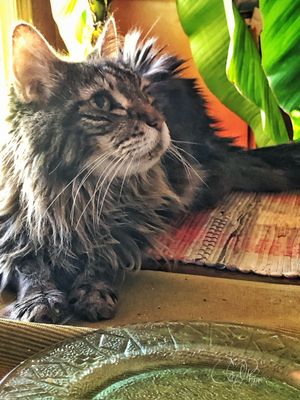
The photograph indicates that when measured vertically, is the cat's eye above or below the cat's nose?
above

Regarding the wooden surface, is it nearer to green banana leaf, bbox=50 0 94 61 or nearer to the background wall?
green banana leaf, bbox=50 0 94 61

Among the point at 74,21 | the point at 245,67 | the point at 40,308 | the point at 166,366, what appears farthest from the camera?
the point at 74,21

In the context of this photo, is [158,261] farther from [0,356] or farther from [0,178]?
[0,356]

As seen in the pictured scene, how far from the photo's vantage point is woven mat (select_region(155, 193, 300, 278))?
3.65ft

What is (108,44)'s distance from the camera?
44.6 inches

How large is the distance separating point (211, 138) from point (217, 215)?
0.16m

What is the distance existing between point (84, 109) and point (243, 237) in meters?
0.40

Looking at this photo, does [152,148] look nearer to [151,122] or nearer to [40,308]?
[151,122]

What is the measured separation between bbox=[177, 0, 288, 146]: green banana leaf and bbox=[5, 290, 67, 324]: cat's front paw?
0.48 metres

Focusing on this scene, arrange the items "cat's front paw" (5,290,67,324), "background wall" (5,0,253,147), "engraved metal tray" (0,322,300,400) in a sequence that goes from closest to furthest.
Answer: "engraved metal tray" (0,322,300,400)
"cat's front paw" (5,290,67,324)
"background wall" (5,0,253,147)

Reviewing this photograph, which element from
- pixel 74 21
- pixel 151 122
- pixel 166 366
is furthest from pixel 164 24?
pixel 166 366

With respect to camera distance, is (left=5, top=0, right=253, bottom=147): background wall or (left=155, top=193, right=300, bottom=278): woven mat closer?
(left=155, top=193, right=300, bottom=278): woven mat

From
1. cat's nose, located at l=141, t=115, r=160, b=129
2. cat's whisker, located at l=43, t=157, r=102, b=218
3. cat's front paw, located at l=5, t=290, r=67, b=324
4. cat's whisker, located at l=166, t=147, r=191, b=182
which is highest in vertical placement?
cat's nose, located at l=141, t=115, r=160, b=129

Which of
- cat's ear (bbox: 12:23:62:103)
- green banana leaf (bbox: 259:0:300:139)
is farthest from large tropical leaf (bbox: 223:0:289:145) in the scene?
cat's ear (bbox: 12:23:62:103)
